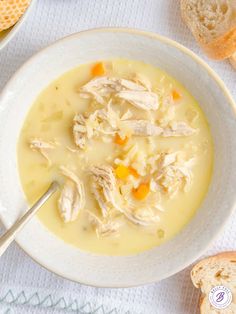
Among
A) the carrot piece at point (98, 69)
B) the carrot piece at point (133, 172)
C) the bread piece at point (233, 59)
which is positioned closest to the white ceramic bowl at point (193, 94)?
the carrot piece at point (98, 69)

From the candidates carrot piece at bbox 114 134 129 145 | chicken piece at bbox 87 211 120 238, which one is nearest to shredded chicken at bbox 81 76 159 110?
carrot piece at bbox 114 134 129 145

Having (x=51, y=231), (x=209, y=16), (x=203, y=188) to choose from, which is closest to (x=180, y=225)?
(x=203, y=188)

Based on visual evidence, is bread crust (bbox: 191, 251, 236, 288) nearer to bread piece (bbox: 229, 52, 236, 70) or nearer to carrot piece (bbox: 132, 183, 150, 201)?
carrot piece (bbox: 132, 183, 150, 201)

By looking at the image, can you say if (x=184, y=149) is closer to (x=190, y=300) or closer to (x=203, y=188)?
(x=203, y=188)

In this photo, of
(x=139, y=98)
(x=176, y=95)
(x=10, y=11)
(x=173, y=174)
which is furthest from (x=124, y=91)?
(x=10, y=11)

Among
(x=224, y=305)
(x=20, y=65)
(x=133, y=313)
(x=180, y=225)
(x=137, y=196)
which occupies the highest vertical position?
(x=20, y=65)
